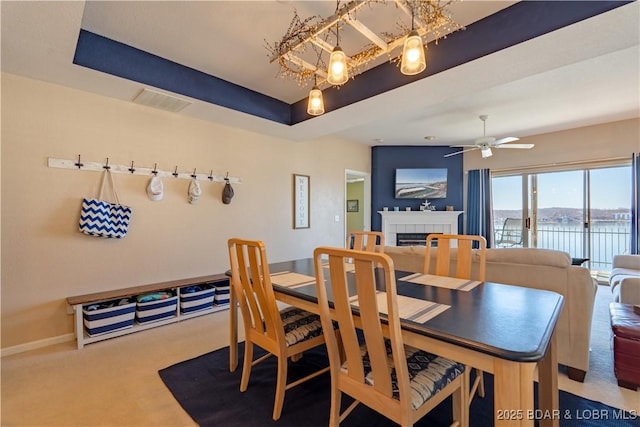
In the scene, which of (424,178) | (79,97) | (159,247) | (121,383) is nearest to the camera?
(121,383)

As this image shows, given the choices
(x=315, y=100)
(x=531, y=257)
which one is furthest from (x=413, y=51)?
(x=531, y=257)

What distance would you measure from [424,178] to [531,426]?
18.7ft

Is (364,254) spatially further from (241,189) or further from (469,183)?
(469,183)

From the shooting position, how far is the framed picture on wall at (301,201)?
4.73m

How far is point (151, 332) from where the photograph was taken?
2.95 meters

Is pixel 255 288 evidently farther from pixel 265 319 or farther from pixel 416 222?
pixel 416 222

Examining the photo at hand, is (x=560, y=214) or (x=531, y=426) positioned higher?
(x=560, y=214)

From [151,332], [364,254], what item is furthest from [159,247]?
[364,254]

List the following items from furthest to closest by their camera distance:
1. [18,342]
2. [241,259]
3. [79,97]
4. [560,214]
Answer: [560,214]
[79,97]
[18,342]
[241,259]

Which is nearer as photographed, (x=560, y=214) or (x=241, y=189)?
(x=241, y=189)

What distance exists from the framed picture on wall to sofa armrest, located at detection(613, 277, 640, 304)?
3712mm

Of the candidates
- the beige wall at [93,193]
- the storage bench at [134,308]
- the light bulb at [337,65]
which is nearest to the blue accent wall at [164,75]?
the beige wall at [93,193]

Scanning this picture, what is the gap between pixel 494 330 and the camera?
115 cm

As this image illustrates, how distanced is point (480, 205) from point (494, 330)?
18.6ft
